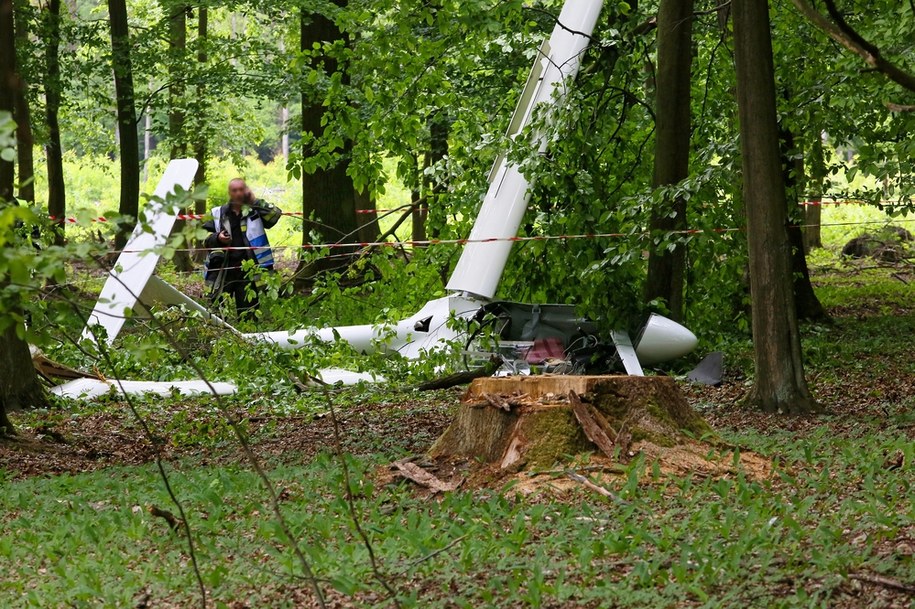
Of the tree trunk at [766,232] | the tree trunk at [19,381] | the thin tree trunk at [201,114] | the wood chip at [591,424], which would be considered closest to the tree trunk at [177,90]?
the thin tree trunk at [201,114]

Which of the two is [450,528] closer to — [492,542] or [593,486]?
[492,542]

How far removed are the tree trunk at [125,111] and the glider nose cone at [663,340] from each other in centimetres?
986

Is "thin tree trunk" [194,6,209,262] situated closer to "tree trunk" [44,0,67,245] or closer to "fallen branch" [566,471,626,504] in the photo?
"tree trunk" [44,0,67,245]

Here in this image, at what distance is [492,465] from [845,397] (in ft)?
13.3

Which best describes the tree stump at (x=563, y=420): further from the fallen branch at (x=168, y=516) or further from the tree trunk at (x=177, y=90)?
the tree trunk at (x=177, y=90)

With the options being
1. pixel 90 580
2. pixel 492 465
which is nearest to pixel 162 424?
pixel 492 465

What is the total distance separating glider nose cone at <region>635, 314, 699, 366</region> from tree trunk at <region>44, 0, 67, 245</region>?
9.87 m

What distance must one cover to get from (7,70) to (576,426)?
16.9 feet

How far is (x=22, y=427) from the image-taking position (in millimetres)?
8789

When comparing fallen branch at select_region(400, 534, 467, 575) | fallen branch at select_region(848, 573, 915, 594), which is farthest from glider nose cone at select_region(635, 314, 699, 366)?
fallen branch at select_region(848, 573, 915, 594)

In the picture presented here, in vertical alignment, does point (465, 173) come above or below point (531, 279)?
above

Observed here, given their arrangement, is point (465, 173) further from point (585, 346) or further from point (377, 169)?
point (585, 346)

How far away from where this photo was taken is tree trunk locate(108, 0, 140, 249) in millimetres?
18109

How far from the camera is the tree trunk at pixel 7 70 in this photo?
8.18m
